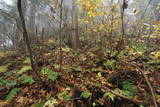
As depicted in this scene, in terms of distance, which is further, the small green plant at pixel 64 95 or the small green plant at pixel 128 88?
the small green plant at pixel 64 95

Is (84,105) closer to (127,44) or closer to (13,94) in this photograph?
(13,94)

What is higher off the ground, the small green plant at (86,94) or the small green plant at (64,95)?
the small green plant at (86,94)

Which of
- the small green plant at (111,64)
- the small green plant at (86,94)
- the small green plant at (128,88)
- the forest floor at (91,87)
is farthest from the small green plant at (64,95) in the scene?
the small green plant at (111,64)

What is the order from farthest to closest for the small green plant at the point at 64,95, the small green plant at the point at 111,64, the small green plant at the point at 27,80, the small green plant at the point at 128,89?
the small green plant at the point at 111,64, the small green plant at the point at 27,80, the small green plant at the point at 64,95, the small green plant at the point at 128,89

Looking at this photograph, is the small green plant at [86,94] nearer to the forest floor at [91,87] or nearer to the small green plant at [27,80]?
the forest floor at [91,87]

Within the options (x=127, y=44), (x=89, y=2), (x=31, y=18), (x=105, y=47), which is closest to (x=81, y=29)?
(x=89, y=2)

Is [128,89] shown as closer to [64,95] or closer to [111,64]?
[111,64]

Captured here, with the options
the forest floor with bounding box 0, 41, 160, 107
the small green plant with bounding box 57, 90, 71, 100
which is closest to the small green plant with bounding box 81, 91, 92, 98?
the forest floor with bounding box 0, 41, 160, 107

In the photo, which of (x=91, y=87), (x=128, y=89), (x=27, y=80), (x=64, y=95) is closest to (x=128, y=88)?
(x=128, y=89)

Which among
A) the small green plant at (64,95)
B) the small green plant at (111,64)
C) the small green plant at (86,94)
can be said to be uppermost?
the small green plant at (111,64)

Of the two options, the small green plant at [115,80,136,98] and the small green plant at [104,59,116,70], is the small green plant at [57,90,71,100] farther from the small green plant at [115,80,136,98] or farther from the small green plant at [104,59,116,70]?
the small green plant at [104,59,116,70]

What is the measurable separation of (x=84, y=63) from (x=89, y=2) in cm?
215

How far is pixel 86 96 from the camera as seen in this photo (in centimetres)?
198

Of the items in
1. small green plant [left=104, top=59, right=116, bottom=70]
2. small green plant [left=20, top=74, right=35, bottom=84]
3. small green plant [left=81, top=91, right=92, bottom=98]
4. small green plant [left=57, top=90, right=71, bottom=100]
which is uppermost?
small green plant [left=104, top=59, right=116, bottom=70]
